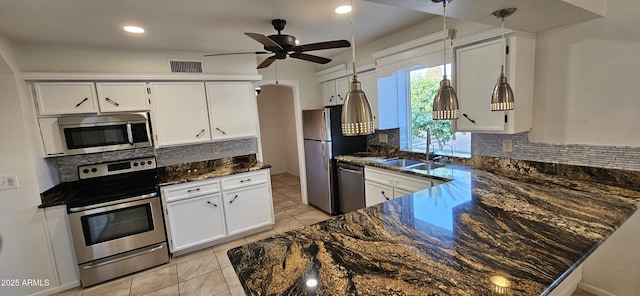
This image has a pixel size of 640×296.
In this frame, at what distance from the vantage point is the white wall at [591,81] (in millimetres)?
1831

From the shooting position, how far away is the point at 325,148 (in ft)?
12.5

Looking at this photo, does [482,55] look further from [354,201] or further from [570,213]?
[354,201]

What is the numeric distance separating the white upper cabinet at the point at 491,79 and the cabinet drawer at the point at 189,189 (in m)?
2.73

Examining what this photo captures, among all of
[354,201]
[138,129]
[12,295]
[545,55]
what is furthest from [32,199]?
[545,55]

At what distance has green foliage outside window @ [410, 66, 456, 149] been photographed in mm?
3080

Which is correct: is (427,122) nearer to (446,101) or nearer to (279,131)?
(446,101)

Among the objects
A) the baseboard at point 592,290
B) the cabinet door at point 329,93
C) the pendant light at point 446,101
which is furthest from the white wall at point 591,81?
the cabinet door at point 329,93

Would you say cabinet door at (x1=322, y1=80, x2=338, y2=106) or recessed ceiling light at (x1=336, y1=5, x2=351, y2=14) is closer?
recessed ceiling light at (x1=336, y1=5, x2=351, y2=14)

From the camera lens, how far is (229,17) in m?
2.26

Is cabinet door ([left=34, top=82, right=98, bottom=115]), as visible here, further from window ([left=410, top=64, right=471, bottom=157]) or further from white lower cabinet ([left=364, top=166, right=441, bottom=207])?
window ([left=410, top=64, right=471, bottom=157])

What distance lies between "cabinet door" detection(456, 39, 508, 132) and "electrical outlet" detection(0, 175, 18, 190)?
4.02m

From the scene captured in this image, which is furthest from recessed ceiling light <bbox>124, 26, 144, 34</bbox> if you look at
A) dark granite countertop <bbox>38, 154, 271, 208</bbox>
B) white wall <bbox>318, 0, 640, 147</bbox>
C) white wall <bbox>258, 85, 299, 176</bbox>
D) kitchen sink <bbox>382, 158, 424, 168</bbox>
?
white wall <bbox>258, 85, 299, 176</bbox>

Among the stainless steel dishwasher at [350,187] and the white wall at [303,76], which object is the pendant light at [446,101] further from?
the white wall at [303,76]

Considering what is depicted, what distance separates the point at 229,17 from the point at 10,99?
2054mm
